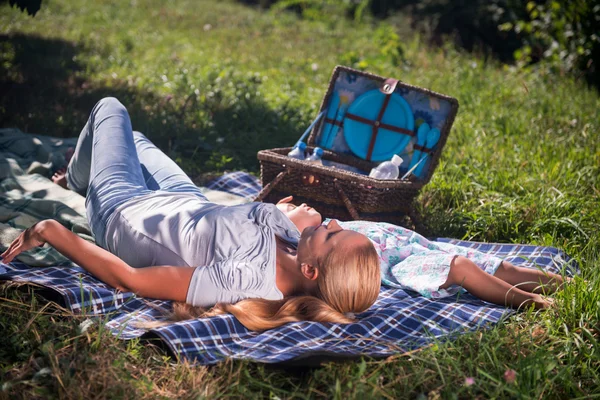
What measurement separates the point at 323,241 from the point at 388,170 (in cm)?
182

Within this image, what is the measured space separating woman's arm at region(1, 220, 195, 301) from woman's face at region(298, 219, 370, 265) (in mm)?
512

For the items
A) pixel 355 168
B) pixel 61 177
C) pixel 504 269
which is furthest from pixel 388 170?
pixel 61 177

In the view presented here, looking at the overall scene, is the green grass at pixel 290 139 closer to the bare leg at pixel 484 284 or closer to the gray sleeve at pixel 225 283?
the bare leg at pixel 484 284

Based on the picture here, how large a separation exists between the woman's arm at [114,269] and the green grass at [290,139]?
23 cm

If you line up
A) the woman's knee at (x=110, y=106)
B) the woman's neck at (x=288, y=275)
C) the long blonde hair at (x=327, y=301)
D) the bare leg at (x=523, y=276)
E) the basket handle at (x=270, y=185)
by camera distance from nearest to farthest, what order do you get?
the long blonde hair at (x=327, y=301) < the woman's neck at (x=288, y=275) < the bare leg at (x=523, y=276) < the woman's knee at (x=110, y=106) < the basket handle at (x=270, y=185)

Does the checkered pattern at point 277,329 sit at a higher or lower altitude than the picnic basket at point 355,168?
lower

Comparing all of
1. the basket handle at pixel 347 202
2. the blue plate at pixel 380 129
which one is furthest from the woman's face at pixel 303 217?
the blue plate at pixel 380 129

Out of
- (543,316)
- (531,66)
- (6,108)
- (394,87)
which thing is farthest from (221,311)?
(531,66)

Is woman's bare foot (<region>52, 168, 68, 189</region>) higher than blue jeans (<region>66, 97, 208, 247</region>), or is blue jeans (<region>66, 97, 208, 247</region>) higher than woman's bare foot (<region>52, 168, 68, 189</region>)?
blue jeans (<region>66, 97, 208, 247</region>)

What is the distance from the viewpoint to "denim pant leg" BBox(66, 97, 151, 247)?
3264 millimetres

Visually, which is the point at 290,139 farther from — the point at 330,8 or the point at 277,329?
the point at 330,8

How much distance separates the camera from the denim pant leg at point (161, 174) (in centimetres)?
366

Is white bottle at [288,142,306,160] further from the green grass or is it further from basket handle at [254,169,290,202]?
the green grass

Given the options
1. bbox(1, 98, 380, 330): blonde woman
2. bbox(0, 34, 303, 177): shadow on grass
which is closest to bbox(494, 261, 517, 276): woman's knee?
bbox(1, 98, 380, 330): blonde woman
